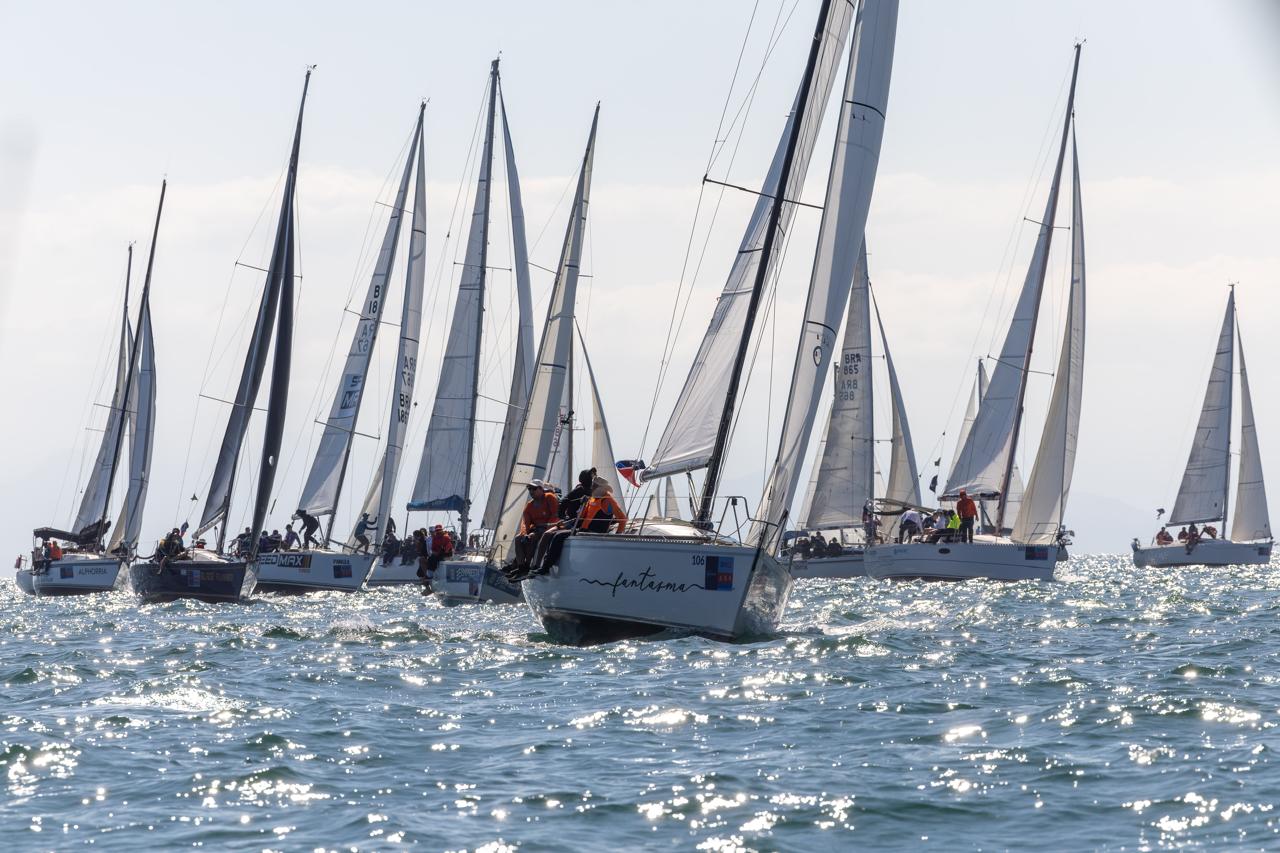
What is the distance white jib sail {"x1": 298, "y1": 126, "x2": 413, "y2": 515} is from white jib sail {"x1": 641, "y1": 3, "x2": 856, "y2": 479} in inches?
1016

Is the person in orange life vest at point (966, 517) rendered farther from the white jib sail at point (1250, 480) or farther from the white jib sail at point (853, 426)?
the white jib sail at point (1250, 480)

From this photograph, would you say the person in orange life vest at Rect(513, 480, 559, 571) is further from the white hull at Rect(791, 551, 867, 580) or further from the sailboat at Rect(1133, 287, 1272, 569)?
the sailboat at Rect(1133, 287, 1272, 569)

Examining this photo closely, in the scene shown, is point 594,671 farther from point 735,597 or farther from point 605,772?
point 605,772

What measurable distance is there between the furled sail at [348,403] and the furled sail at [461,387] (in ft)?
11.0

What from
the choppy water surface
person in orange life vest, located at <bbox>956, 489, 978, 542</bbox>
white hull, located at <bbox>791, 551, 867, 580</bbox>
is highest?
person in orange life vest, located at <bbox>956, 489, 978, 542</bbox>

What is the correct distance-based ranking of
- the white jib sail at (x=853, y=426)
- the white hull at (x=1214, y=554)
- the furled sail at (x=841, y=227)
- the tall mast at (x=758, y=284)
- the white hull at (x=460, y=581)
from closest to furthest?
the furled sail at (x=841, y=227) < the tall mast at (x=758, y=284) < the white hull at (x=460, y=581) < the white jib sail at (x=853, y=426) < the white hull at (x=1214, y=554)

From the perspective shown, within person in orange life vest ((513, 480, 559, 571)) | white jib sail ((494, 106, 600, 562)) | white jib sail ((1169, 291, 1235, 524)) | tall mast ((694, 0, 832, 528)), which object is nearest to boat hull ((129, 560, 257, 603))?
white jib sail ((494, 106, 600, 562))

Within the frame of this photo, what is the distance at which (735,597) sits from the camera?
58.7 ft

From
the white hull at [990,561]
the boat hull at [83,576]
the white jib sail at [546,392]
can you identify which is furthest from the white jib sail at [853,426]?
the boat hull at [83,576]

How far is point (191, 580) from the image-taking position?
33594 millimetres

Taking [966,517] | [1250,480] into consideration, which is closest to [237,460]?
[966,517]

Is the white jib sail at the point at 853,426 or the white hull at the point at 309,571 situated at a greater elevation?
the white jib sail at the point at 853,426

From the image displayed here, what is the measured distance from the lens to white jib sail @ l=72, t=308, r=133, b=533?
50781 millimetres

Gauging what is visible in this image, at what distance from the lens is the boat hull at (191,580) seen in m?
33.4
